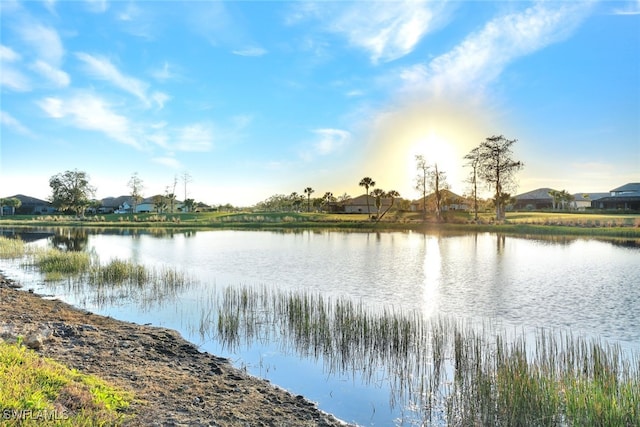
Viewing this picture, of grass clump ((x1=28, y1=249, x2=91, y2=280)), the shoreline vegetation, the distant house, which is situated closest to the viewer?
grass clump ((x1=28, y1=249, x2=91, y2=280))

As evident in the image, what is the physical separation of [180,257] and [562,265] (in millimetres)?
27046

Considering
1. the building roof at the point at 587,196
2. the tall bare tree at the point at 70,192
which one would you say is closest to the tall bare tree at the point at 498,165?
the building roof at the point at 587,196

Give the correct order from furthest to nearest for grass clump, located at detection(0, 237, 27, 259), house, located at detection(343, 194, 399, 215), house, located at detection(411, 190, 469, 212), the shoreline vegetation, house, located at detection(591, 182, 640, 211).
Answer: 1. house, located at detection(343, 194, 399, 215)
2. house, located at detection(411, 190, 469, 212)
3. house, located at detection(591, 182, 640, 211)
4. the shoreline vegetation
5. grass clump, located at detection(0, 237, 27, 259)

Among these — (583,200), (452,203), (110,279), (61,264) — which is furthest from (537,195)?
(110,279)

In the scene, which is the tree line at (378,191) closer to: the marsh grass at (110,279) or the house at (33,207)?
the house at (33,207)

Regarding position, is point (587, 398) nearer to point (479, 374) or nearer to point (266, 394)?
point (479, 374)

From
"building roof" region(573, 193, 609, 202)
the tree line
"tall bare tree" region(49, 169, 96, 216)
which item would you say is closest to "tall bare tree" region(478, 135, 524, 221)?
the tree line

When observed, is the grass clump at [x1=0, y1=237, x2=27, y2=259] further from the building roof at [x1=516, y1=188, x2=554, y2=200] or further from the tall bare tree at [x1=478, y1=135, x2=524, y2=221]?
the building roof at [x1=516, y1=188, x2=554, y2=200]

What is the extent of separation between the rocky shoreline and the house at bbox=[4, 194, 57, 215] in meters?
126

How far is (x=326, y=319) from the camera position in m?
13.1

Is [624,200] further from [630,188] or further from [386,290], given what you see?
[386,290]

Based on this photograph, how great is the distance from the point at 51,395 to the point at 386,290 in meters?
15.6

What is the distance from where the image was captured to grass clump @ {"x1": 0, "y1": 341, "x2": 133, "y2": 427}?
204 inches

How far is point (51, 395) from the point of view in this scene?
5.88m
